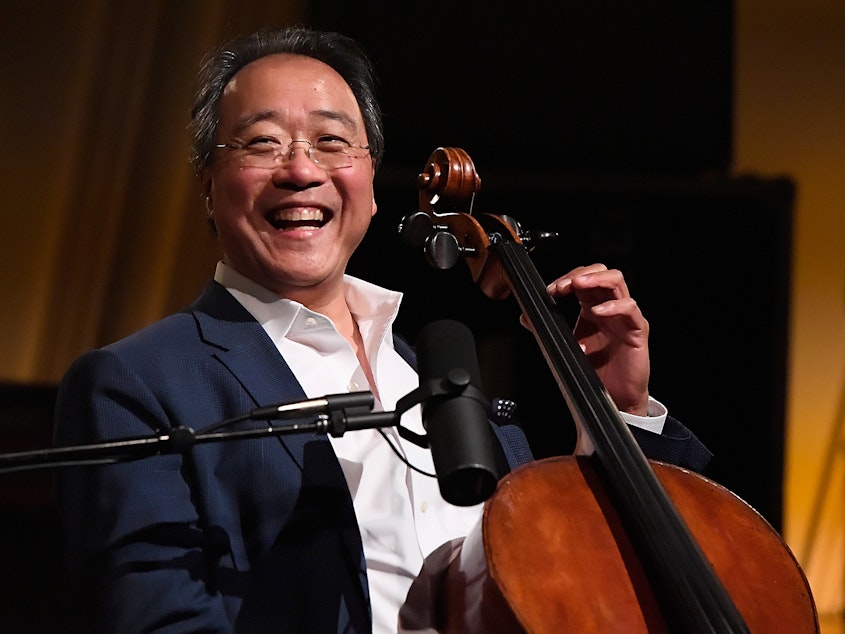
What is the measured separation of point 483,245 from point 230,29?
1.65 metres

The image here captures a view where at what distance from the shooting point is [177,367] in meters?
1.42

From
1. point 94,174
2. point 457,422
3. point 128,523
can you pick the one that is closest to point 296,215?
point 128,523

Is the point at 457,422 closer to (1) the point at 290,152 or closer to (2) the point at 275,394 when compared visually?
(2) the point at 275,394

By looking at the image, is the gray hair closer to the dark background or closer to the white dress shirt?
the white dress shirt

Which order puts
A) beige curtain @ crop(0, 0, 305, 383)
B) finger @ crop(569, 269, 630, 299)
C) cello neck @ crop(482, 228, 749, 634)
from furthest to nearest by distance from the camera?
beige curtain @ crop(0, 0, 305, 383) → finger @ crop(569, 269, 630, 299) → cello neck @ crop(482, 228, 749, 634)

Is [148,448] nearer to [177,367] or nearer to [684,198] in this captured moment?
[177,367]

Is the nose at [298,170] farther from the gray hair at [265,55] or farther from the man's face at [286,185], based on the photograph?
the gray hair at [265,55]

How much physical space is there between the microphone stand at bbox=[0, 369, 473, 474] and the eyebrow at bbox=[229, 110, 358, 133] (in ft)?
2.43

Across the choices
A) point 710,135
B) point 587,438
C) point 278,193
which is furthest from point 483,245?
point 710,135

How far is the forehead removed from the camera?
1.62 meters

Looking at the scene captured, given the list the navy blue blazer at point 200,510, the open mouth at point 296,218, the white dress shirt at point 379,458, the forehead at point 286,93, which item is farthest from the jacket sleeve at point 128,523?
the forehead at point 286,93

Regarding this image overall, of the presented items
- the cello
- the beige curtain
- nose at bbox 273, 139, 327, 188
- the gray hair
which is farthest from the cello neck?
the beige curtain

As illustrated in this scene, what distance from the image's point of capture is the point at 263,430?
3.22 feet

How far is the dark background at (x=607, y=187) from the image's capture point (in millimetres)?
3008
